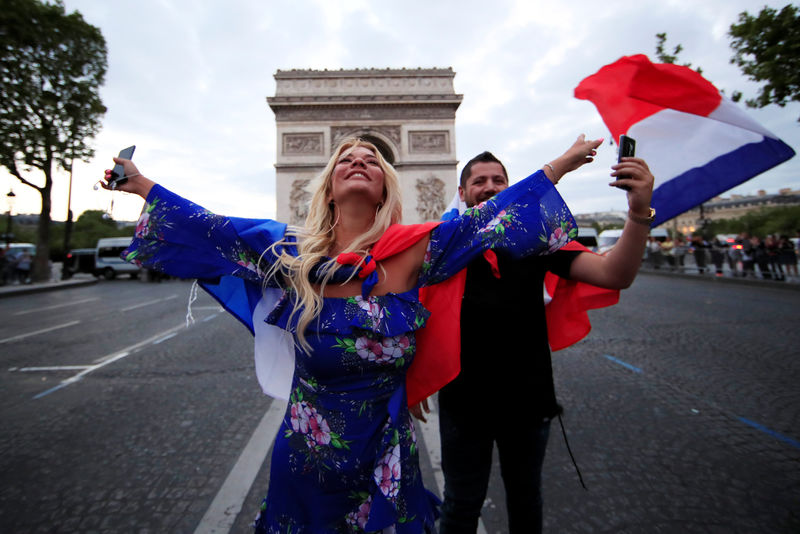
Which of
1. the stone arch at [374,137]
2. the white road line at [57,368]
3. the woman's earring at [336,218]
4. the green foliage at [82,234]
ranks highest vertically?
the stone arch at [374,137]

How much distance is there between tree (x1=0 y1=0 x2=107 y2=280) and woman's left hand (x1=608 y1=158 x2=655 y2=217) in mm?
20196


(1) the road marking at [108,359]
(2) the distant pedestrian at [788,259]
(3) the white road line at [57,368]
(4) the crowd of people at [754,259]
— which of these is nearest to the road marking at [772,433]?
(1) the road marking at [108,359]

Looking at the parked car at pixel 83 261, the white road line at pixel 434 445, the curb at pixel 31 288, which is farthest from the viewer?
the parked car at pixel 83 261

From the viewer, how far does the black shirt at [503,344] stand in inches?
56.3

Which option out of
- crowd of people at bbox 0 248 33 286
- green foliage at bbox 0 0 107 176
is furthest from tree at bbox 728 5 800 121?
crowd of people at bbox 0 248 33 286

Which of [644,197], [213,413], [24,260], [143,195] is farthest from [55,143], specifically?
[644,197]

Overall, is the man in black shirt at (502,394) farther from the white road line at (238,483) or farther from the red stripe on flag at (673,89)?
the white road line at (238,483)

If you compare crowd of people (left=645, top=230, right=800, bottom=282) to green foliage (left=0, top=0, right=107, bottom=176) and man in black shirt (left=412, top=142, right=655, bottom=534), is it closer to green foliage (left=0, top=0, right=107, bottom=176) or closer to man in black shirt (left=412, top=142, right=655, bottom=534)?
man in black shirt (left=412, top=142, right=655, bottom=534)

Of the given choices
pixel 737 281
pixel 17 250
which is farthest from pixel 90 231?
pixel 737 281

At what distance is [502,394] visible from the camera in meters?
1.43

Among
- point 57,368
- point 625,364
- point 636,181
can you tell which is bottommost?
point 57,368

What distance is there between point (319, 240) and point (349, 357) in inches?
15.5

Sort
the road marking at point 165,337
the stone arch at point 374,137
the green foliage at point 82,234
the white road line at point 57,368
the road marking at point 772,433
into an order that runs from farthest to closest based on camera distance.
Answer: the green foliage at point 82,234
the stone arch at point 374,137
the road marking at point 165,337
the white road line at point 57,368
the road marking at point 772,433

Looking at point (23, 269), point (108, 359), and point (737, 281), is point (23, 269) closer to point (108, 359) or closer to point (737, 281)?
point (108, 359)
